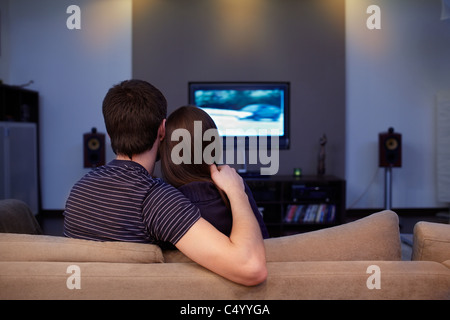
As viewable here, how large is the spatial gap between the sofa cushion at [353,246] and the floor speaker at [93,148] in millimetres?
4103

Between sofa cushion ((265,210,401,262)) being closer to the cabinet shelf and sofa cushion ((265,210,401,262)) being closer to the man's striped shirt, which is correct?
the man's striped shirt

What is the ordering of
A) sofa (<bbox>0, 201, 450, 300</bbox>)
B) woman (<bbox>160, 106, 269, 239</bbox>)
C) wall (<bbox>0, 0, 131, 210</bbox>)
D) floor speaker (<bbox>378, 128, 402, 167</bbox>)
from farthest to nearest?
1. wall (<bbox>0, 0, 131, 210</bbox>)
2. floor speaker (<bbox>378, 128, 402, 167</bbox>)
3. woman (<bbox>160, 106, 269, 239</bbox>)
4. sofa (<bbox>0, 201, 450, 300</bbox>)

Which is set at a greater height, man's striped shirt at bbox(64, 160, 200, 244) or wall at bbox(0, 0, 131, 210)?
wall at bbox(0, 0, 131, 210)

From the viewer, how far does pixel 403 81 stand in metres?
5.18

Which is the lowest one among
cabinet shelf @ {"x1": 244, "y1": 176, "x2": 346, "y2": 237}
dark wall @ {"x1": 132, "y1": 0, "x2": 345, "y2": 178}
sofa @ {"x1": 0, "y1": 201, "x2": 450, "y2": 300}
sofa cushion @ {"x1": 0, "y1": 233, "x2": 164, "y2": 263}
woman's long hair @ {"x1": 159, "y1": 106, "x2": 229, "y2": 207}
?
cabinet shelf @ {"x1": 244, "y1": 176, "x2": 346, "y2": 237}

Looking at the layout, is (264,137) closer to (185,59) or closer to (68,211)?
(185,59)

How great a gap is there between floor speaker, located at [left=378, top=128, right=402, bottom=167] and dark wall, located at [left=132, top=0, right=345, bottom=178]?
1.68 ft

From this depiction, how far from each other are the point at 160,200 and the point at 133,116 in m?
0.25

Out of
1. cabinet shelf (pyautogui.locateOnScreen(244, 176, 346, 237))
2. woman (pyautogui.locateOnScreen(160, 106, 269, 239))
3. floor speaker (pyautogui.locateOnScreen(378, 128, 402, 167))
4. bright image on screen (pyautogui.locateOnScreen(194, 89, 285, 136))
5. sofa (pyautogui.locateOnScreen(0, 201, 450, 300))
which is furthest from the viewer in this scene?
bright image on screen (pyautogui.locateOnScreen(194, 89, 285, 136))

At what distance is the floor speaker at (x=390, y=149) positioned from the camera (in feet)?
15.7

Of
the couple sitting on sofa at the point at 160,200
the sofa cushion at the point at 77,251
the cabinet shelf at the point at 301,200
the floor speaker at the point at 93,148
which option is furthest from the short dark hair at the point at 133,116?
the floor speaker at the point at 93,148

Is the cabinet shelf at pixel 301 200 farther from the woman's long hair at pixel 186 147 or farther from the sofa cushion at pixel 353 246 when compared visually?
the sofa cushion at pixel 353 246

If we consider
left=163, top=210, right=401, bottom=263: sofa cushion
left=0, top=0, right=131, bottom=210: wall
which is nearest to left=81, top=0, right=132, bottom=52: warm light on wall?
left=0, top=0, right=131, bottom=210: wall

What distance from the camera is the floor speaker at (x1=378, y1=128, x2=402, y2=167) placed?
15.7ft
